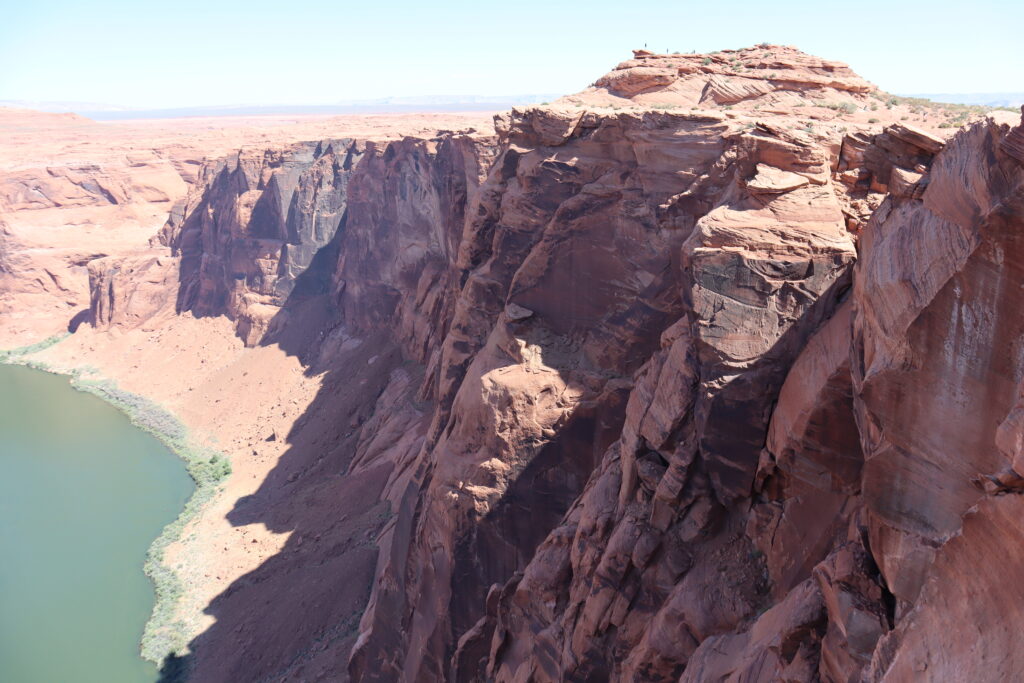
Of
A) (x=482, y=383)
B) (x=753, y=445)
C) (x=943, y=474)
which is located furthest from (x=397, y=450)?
(x=943, y=474)

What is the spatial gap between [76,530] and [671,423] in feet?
133

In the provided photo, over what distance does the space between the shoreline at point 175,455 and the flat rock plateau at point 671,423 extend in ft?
3.08

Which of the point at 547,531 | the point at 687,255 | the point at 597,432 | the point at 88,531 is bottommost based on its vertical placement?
the point at 88,531

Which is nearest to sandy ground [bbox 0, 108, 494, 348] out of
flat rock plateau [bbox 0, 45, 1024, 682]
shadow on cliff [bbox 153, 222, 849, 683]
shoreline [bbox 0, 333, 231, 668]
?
shoreline [bbox 0, 333, 231, 668]

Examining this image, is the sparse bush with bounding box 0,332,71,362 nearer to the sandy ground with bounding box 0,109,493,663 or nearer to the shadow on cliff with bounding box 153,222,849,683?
the sandy ground with bounding box 0,109,493,663

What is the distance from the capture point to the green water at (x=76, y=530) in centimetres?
3391

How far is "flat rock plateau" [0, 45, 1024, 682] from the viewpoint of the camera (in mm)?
8273

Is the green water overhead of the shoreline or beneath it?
beneath

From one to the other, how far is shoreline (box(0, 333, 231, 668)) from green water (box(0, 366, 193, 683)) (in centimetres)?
58

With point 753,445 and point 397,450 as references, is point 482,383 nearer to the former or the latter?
point 753,445

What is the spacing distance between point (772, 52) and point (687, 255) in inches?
568

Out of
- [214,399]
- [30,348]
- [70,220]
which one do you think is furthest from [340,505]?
[70,220]

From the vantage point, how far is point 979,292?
7734 mm

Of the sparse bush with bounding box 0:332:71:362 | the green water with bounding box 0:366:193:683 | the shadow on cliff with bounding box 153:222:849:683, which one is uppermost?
the shadow on cliff with bounding box 153:222:849:683
